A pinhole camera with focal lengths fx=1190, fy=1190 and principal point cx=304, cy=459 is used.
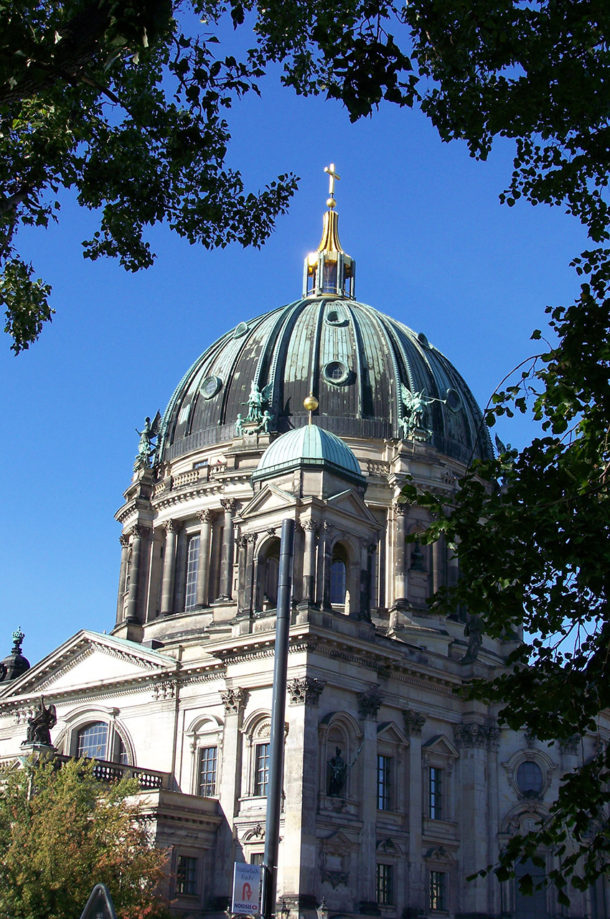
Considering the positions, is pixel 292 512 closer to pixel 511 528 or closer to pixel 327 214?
pixel 511 528

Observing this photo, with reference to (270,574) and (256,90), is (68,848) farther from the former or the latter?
(256,90)

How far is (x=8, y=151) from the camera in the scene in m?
16.7

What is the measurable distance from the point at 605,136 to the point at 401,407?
41819mm

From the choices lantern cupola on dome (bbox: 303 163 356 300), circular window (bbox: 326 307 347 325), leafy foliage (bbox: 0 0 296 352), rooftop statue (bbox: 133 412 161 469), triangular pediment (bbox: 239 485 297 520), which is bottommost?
leafy foliage (bbox: 0 0 296 352)

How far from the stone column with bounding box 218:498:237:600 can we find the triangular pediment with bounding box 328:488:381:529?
426 inches

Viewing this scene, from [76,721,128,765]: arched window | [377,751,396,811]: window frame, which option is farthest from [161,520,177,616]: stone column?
[377,751,396,811]: window frame

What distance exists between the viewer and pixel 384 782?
4550 cm

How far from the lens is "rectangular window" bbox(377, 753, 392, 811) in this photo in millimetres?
44969

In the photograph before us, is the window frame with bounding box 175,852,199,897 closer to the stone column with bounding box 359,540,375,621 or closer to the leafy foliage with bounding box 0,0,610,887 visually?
the stone column with bounding box 359,540,375,621

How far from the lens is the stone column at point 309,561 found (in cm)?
4322

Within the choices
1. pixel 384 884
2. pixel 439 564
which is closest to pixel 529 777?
pixel 384 884

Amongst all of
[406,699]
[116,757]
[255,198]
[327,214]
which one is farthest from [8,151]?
[327,214]

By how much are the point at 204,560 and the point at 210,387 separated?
10097mm

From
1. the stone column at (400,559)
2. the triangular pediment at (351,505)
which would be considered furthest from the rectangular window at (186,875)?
the stone column at (400,559)
